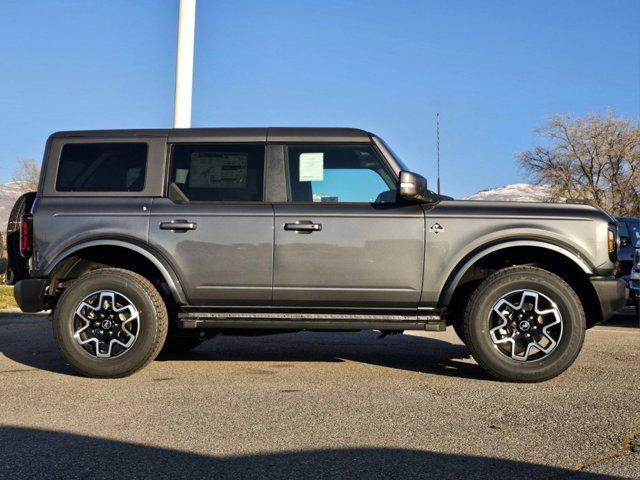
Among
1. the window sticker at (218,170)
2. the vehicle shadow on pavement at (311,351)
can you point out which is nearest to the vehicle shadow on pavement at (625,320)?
the vehicle shadow on pavement at (311,351)

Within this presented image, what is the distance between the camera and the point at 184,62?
13094 mm

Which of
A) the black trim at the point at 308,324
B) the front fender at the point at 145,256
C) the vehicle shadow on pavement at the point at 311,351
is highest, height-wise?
the front fender at the point at 145,256

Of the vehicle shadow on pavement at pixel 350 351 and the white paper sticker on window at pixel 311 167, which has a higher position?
the white paper sticker on window at pixel 311 167

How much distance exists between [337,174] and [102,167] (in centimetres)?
199

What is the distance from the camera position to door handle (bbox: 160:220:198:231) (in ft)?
18.8

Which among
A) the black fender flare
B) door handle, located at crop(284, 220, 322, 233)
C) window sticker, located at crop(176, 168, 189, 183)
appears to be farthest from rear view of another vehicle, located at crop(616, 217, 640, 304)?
window sticker, located at crop(176, 168, 189, 183)

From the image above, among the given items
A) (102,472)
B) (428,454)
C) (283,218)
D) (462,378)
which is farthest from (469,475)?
(283,218)

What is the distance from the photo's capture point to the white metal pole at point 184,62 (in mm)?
13000

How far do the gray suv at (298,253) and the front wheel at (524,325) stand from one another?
1 cm

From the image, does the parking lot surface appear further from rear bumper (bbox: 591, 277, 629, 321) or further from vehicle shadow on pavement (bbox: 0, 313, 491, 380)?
rear bumper (bbox: 591, 277, 629, 321)

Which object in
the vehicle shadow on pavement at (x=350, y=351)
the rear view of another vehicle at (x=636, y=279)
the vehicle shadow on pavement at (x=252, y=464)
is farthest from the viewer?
the rear view of another vehicle at (x=636, y=279)

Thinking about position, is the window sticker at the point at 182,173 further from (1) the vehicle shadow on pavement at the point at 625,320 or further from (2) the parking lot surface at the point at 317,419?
(1) the vehicle shadow on pavement at the point at 625,320

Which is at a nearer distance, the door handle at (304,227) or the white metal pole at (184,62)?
the door handle at (304,227)

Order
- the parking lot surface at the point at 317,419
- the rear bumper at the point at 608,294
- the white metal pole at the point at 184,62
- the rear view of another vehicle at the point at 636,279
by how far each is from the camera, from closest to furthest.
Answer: the parking lot surface at the point at 317,419 → the rear bumper at the point at 608,294 → the rear view of another vehicle at the point at 636,279 → the white metal pole at the point at 184,62
